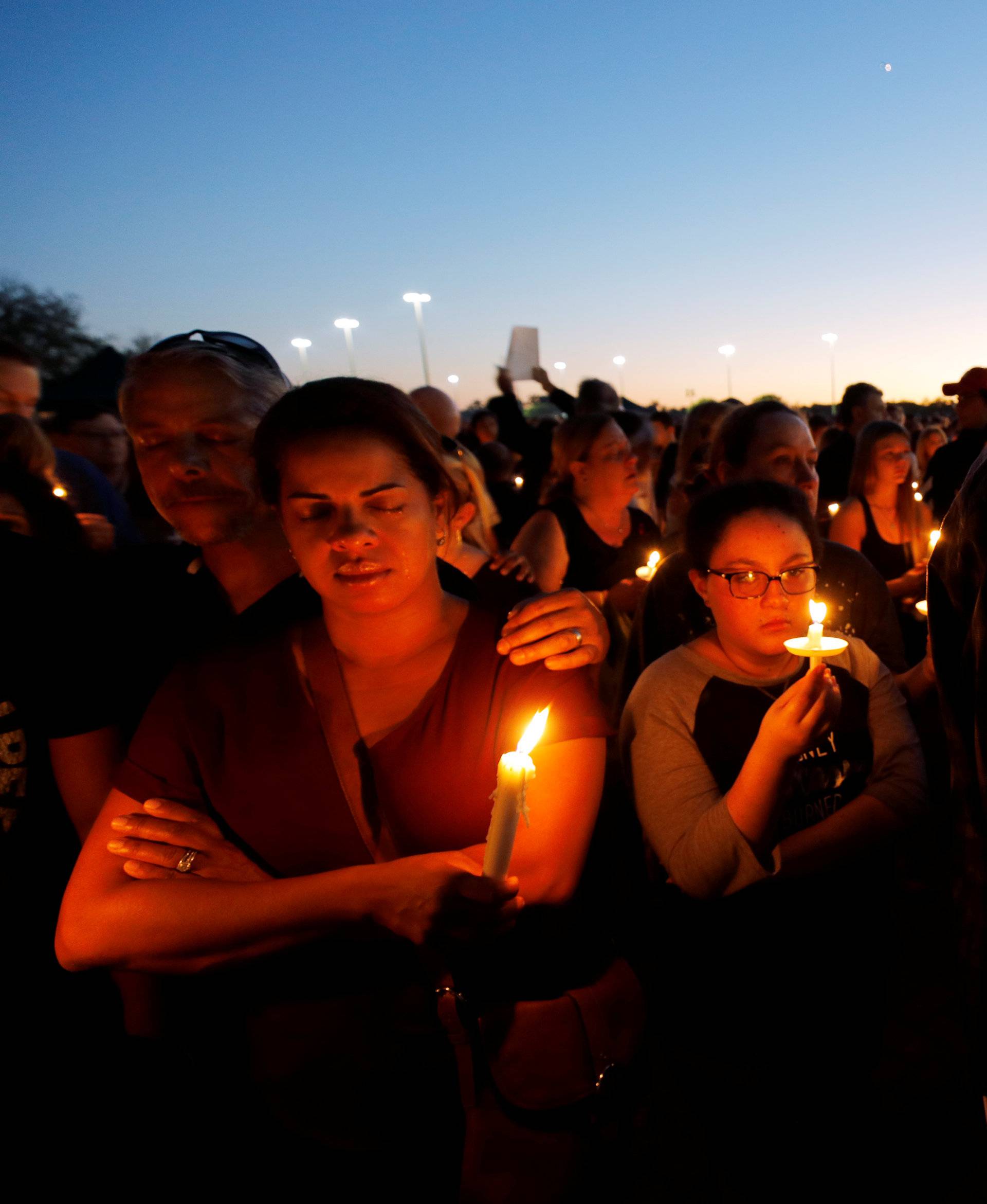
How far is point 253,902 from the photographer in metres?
1.51

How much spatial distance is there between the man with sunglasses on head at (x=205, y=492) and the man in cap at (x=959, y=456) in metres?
4.55

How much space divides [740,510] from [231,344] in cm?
165

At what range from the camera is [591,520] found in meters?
4.62

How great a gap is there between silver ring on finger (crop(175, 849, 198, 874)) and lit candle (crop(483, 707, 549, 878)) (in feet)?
2.55

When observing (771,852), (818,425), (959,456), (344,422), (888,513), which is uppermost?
(818,425)

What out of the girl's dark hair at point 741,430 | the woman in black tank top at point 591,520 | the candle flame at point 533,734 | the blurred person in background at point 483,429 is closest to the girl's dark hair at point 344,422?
the candle flame at point 533,734

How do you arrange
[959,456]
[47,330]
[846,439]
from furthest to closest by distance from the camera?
[47,330]
[846,439]
[959,456]

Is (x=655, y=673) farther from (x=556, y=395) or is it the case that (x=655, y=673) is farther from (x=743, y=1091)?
(x=556, y=395)

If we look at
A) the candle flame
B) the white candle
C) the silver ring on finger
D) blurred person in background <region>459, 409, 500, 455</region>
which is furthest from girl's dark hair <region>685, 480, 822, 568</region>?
blurred person in background <region>459, 409, 500, 455</region>

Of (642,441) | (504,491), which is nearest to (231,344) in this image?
(642,441)

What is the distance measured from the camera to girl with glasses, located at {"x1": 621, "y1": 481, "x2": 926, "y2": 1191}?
6.99 ft

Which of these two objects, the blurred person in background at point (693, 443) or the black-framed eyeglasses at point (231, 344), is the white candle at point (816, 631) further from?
the blurred person in background at point (693, 443)

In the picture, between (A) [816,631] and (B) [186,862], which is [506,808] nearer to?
(B) [186,862]

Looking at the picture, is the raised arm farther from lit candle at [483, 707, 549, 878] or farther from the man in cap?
lit candle at [483, 707, 549, 878]
